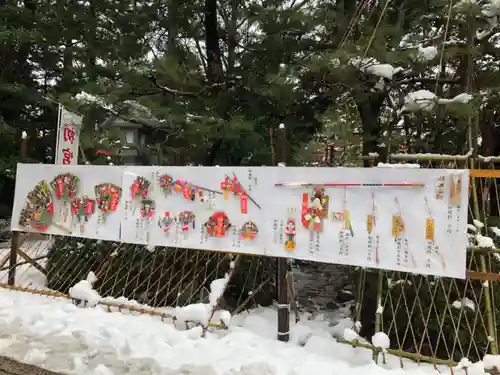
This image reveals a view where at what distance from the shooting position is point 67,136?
555 cm

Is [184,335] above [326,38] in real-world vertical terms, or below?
below

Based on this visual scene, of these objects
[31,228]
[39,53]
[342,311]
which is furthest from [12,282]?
[39,53]

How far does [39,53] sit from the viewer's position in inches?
513

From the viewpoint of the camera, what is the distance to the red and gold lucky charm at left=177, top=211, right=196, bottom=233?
14.4ft

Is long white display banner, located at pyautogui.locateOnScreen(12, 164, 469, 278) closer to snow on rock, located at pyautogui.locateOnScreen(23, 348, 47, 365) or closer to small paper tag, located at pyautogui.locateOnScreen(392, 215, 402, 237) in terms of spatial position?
small paper tag, located at pyautogui.locateOnScreen(392, 215, 402, 237)

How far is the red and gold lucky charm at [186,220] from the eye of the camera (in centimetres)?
438

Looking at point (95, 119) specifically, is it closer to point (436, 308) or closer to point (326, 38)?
point (326, 38)

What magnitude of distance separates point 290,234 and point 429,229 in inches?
46.5

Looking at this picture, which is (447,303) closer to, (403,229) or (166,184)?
(403,229)

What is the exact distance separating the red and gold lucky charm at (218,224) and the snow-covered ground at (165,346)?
0.96 meters

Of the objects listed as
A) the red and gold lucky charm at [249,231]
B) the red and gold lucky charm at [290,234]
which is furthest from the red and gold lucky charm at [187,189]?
the red and gold lucky charm at [290,234]

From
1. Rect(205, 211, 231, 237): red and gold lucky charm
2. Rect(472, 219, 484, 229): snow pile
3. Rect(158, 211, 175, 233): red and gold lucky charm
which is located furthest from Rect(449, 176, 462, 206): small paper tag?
Rect(158, 211, 175, 233): red and gold lucky charm

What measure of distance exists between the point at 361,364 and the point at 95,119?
4709mm

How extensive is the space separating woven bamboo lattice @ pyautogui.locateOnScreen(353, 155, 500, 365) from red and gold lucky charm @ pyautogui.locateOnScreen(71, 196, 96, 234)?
316 centimetres
